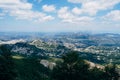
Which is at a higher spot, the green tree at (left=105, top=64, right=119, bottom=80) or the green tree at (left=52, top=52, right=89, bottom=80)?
the green tree at (left=52, top=52, right=89, bottom=80)

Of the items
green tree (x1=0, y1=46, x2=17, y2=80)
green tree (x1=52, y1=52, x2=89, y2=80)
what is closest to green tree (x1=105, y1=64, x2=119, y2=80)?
green tree (x1=52, y1=52, x2=89, y2=80)

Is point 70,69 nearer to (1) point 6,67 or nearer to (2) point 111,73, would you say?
(1) point 6,67

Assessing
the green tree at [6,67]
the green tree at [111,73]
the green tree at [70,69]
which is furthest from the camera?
the green tree at [111,73]

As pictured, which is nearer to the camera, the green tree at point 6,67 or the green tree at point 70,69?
the green tree at point 6,67

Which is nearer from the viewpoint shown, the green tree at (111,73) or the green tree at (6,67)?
the green tree at (6,67)

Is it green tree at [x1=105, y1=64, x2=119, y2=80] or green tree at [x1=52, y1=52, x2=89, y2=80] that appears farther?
green tree at [x1=105, y1=64, x2=119, y2=80]

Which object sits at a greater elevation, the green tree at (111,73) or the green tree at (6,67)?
the green tree at (6,67)

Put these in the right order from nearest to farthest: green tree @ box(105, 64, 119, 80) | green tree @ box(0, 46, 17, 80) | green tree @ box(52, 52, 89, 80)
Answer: green tree @ box(0, 46, 17, 80)
green tree @ box(52, 52, 89, 80)
green tree @ box(105, 64, 119, 80)

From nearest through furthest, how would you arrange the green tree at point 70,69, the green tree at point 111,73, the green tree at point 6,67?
1. the green tree at point 6,67
2. the green tree at point 70,69
3. the green tree at point 111,73

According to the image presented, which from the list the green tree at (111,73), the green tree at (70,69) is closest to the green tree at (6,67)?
the green tree at (70,69)

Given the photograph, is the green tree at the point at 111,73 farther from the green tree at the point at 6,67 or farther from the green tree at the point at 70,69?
the green tree at the point at 6,67

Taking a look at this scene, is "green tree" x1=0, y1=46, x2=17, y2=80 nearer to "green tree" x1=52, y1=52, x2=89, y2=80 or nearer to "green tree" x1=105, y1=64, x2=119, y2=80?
"green tree" x1=52, y1=52, x2=89, y2=80

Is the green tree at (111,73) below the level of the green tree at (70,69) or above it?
below

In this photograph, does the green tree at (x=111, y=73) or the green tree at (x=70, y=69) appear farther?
the green tree at (x=111, y=73)
